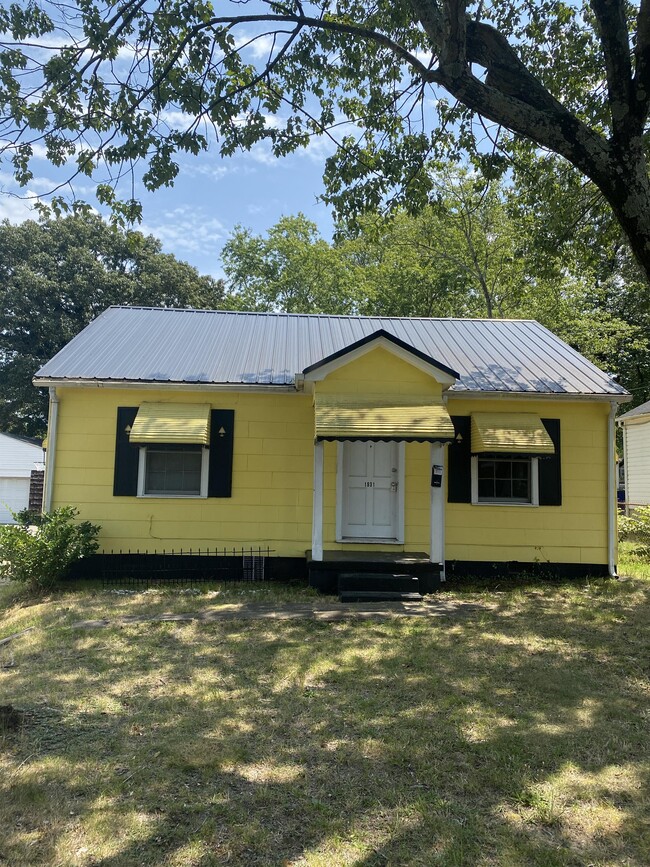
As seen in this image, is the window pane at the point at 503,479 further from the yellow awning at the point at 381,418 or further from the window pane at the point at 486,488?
the yellow awning at the point at 381,418

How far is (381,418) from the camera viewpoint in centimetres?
810

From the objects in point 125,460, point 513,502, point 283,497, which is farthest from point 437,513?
point 125,460

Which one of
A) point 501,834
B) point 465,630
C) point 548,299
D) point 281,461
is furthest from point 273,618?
point 548,299

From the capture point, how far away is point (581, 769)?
3408mm

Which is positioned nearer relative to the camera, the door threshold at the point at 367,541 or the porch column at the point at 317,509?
the porch column at the point at 317,509

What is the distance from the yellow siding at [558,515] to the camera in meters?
9.12

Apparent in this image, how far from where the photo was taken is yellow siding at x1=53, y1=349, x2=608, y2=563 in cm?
894

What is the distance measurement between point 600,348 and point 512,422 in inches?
580

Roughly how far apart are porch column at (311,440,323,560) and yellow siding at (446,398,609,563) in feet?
7.11

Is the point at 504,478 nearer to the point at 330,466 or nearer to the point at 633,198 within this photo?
the point at 330,466

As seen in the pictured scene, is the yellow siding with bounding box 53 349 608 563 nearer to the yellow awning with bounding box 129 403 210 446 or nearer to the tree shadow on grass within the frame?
the yellow awning with bounding box 129 403 210 446

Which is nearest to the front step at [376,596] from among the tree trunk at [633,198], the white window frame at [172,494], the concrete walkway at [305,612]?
the concrete walkway at [305,612]

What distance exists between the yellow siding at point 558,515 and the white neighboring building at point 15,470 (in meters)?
18.9

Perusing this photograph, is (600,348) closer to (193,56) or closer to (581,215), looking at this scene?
(581,215)
